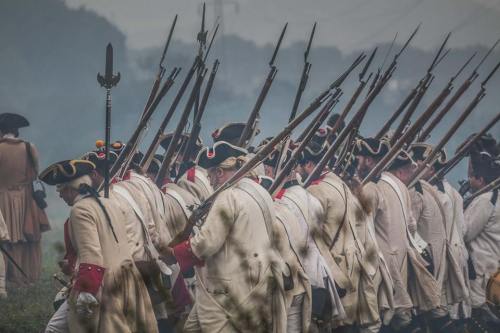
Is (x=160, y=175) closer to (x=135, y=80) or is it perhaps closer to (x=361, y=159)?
(x=135, y=80)

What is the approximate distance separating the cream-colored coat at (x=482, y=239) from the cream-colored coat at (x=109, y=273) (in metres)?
5.11

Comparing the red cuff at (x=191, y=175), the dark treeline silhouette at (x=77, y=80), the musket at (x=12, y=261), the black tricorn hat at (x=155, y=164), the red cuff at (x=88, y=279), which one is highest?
the dark treeline silhouette at (x=77, y=80)

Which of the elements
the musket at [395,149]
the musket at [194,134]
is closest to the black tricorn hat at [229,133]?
the musket at [194,134]

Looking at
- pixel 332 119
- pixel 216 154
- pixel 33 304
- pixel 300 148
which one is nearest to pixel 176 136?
pixel 216 154

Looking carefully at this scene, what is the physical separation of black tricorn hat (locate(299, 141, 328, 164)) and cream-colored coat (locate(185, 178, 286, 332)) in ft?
6.84

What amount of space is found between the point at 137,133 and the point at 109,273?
5.56 ft

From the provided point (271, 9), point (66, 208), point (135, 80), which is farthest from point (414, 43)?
point (66, 208)

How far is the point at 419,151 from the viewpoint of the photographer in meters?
10.3

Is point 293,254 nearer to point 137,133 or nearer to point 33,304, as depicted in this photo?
point 137,133

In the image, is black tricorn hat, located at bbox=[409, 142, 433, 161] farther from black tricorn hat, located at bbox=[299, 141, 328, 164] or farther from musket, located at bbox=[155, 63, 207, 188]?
musket, located at bbox=[155, 63, 207, 188]

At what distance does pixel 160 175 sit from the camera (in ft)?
26.9

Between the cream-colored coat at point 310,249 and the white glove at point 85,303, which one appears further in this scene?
the cream-colored coat at point 310,249

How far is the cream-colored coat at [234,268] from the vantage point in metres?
6.61

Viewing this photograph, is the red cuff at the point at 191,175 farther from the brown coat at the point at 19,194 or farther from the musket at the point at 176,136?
the brown coat at the point at 19,194
